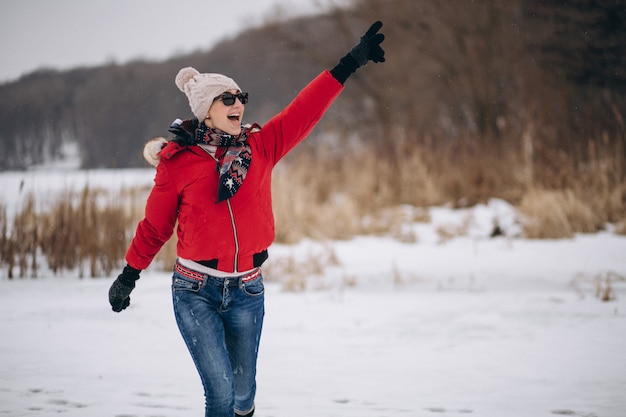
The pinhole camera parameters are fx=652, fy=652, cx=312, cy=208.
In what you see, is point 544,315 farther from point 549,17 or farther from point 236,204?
point 549,17

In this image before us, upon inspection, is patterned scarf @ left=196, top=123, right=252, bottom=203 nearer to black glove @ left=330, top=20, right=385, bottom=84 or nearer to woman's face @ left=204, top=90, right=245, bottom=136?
woman's face @ left=204, top=90, right=245, bottom=136

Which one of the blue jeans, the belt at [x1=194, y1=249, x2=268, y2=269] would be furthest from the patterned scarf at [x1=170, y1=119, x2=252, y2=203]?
the blue jeans

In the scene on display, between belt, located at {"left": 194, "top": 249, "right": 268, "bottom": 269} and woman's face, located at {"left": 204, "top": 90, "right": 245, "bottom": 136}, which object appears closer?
belt, located at {"left": 194, "top": 249, "right": 268, "bottom": 269}

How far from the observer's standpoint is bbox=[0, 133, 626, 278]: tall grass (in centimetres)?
668

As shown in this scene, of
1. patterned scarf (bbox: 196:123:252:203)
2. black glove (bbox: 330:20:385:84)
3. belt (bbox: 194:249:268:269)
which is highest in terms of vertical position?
black glove (bbox: 330:20:385:84)

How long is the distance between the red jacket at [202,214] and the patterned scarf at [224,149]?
0.11 ft

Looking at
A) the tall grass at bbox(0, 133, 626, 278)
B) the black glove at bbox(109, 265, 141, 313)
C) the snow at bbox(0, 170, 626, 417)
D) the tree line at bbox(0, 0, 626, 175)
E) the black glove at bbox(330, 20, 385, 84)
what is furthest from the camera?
the tree line at bbox(0, 0, 626, 175)

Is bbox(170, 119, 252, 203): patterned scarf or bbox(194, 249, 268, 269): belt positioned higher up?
bbox(170, 119, 252, 203): patterned scarf

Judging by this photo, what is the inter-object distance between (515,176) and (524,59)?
3840mm

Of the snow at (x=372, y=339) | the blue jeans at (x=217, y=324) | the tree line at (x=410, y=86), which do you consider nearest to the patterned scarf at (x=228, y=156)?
the blue jeans at (x=217, y=324)

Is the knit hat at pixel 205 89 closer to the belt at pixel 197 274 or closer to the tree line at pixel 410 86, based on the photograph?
the belt at pixel 197 274

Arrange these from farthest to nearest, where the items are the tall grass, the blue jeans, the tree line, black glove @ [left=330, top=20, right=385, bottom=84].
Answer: the tree line < the tall grass < black glove @ [left=330, top=20, right=385, bottom=84] < the blue jeans

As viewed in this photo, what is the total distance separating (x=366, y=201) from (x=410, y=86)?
7.06 m

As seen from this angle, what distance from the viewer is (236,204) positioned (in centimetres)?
232
